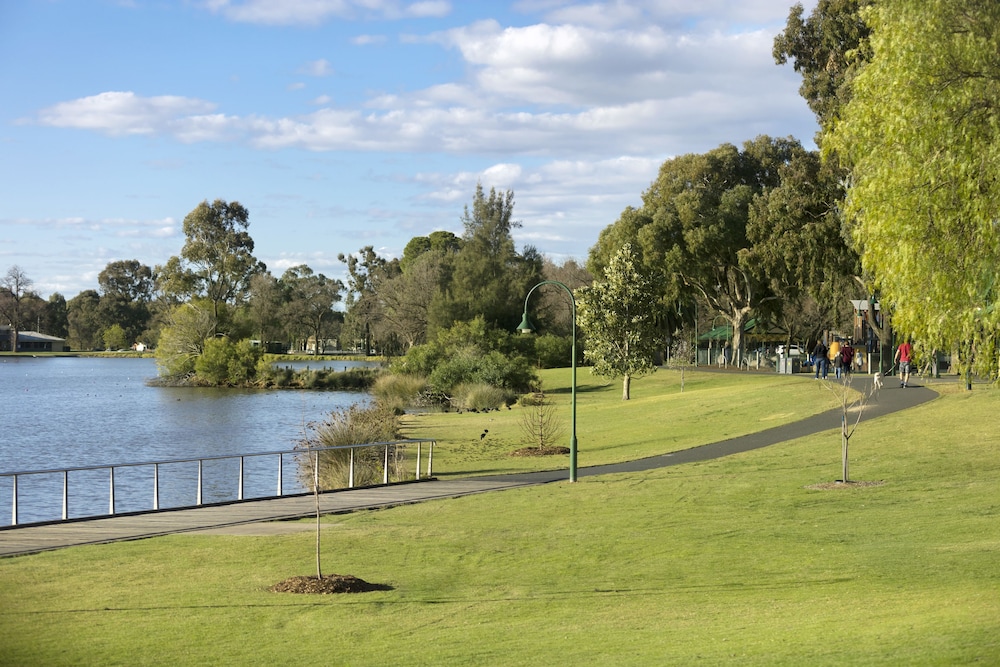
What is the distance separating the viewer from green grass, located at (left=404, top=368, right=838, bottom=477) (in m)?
35.0

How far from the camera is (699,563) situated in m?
16.5

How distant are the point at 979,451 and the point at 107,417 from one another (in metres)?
48.7

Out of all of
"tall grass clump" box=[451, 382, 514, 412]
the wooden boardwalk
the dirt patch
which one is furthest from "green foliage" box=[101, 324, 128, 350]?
the dirt patch

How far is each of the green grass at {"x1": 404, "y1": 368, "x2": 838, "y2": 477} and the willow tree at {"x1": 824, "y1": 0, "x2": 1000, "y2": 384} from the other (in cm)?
1567

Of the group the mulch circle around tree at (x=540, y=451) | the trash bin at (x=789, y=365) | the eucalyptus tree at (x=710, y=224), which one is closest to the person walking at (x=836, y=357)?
the trash bin at (x=789, y=365)

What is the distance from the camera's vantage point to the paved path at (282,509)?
747 inches

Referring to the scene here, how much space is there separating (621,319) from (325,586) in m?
44.8

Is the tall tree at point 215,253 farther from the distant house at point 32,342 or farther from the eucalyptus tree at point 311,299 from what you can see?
the distant house at point 32,342

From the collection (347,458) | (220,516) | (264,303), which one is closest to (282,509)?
(220,516)

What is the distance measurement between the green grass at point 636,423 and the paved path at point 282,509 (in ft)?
6.99

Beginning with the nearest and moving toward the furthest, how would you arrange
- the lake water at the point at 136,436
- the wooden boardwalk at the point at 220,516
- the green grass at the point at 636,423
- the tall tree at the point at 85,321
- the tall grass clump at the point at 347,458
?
the wooden boardwalk at the point at 220,516, the tall grass clump at the point at 347,458, the lake water at the point at 136,436, the green grass at the point at 636,423, the tall tree at the point at 85,321

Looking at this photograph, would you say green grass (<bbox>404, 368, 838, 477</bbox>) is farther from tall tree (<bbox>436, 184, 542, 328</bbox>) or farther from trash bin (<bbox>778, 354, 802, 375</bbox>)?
tall tree (<bbox>436, 184, 542, 328</bbox>)

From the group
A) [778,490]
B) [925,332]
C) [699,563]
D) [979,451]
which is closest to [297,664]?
[699,563]

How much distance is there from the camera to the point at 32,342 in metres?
175
